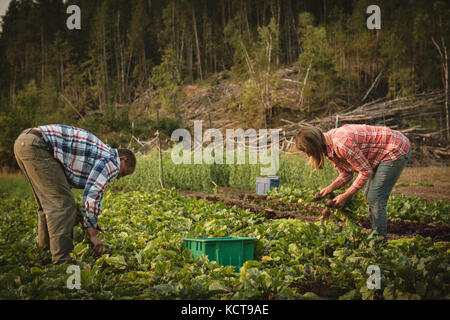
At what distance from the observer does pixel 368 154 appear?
3.31 meters

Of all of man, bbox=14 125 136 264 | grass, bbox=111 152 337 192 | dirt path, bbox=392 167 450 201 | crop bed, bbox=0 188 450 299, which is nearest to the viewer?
crop bed, bbox=0 188 450 299

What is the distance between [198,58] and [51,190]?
77.5ft

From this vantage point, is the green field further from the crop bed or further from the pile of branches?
the pile of branches

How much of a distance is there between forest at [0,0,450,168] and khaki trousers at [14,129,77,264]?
11.9m

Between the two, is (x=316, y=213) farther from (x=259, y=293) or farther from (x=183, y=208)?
(x=259, y=293)

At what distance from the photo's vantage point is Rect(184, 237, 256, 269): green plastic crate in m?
2.97

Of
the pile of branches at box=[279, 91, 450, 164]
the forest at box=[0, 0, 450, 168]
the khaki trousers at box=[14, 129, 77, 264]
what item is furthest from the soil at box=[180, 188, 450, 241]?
the forest at box=[0, 0, 450, 168]

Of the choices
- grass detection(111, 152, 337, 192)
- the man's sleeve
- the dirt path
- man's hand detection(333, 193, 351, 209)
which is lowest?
the dirt path

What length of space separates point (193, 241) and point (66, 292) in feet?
3.47

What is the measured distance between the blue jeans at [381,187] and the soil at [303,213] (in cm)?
45

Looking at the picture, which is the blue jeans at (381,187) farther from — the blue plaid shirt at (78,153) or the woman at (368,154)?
the blue plaid shirt at (78,153)

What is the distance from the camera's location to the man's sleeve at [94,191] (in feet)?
8.60

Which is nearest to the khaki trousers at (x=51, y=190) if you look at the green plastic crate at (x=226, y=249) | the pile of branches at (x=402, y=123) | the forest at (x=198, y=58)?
the green plastic crate at (x=226, y=249)

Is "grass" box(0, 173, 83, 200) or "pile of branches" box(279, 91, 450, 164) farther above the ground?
"pile of branches" box(279, 91, 450, 164)
